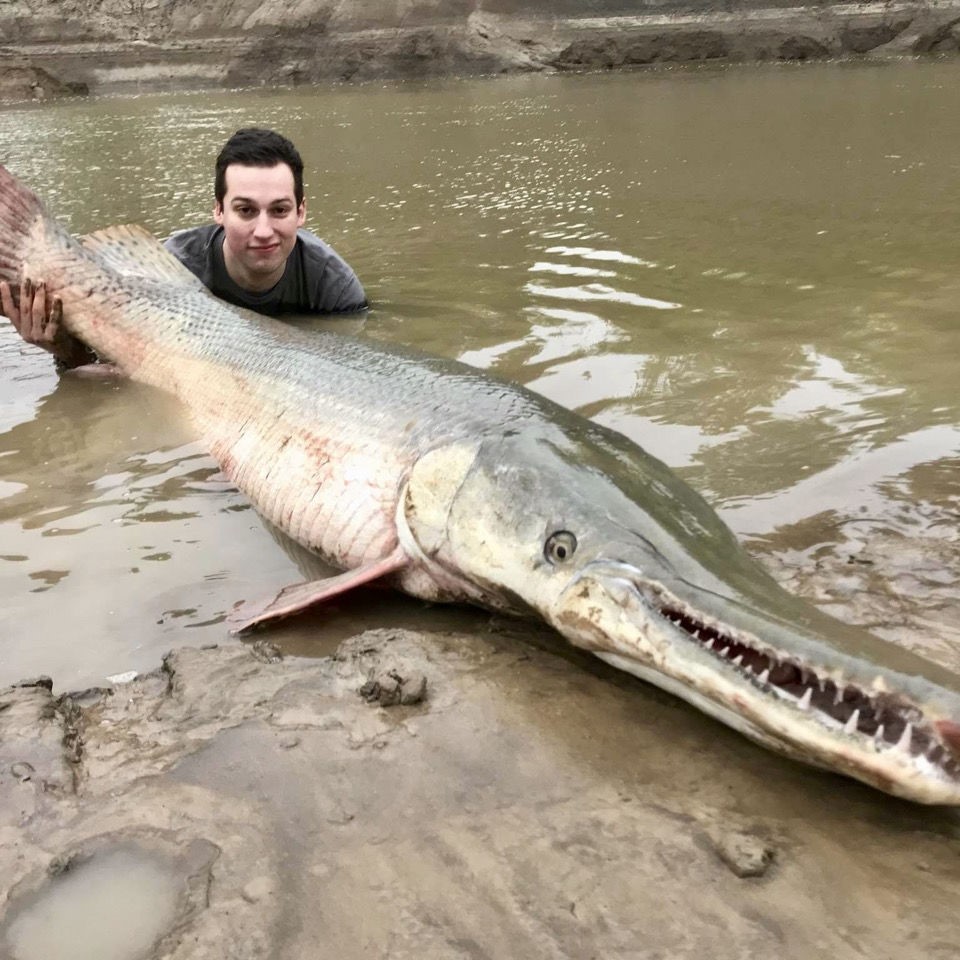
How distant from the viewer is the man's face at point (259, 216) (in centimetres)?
439

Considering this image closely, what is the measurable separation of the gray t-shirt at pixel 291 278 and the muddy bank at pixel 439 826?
10.4ft

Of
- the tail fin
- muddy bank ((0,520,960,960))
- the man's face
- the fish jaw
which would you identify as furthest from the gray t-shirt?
the fish jaw

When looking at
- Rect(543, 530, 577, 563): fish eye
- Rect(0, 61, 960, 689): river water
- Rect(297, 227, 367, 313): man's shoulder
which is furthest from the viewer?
Rect(297, 227, 367, 313): man's shoulder

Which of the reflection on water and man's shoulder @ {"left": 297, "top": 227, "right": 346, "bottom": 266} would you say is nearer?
the reflection on water

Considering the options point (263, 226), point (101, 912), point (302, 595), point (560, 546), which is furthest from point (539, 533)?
point (263, 226)

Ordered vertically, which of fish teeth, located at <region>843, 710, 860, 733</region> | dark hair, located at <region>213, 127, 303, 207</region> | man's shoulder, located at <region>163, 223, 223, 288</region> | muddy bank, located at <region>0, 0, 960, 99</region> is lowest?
fish teeth, located at <region>843, 710, 860, 733</region>

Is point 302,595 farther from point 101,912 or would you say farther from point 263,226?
point 263,226

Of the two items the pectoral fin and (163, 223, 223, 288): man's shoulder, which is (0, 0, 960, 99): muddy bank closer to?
(163, 223, 223, 288): man's shoulder

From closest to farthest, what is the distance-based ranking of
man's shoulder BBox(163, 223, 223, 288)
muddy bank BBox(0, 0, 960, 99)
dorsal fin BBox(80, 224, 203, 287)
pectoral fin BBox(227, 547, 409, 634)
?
pectoral fin BBox(227, 547, 409, 634)
dorsal fin BBox(80, 224, 203, 287)
man's shoulder BBox(163, 223, 223, 288)
muddy bank BBox(0, 0, 960, 99)

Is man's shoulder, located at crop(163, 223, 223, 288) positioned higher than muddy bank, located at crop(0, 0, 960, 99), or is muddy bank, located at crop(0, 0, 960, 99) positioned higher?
muddy bank, located at crop(0, 0, 960, 99)

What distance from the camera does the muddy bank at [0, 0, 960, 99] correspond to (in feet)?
63.7

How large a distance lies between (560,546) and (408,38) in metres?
22.4

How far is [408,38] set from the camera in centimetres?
2191

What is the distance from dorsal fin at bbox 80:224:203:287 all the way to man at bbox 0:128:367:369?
9.9 inches
